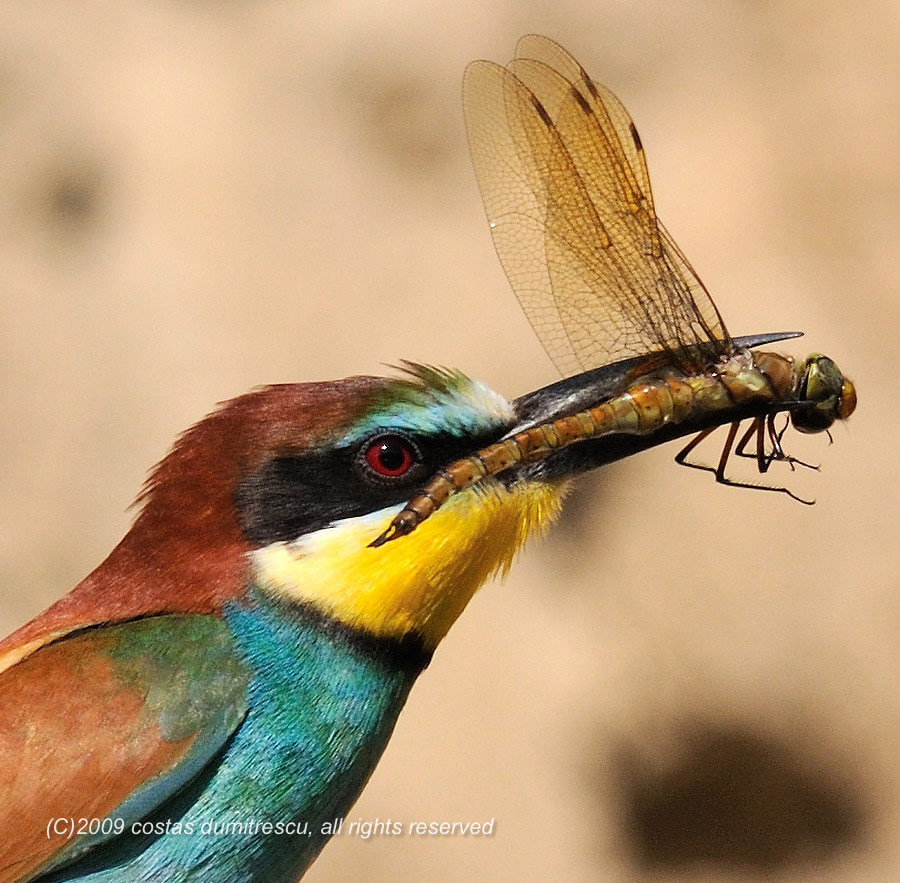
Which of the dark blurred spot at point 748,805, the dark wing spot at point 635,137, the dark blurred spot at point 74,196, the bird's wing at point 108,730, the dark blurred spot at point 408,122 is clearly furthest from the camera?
the dark blurred spot at point 74,196

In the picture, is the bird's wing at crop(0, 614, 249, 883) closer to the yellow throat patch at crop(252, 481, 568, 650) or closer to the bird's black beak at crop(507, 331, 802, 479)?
the yellow throat patch at crop(252, 481, 568, 650)

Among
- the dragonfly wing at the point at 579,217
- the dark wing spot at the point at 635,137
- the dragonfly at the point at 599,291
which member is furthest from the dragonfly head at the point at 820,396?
the dark wing spot at the point at 635,137

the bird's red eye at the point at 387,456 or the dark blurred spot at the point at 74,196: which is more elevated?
the dark blurred spot at the point at 74,196

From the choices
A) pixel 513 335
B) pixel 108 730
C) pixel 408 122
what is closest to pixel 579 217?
pixel 108 730

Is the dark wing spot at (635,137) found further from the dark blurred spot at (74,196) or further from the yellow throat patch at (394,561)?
the dark blurred spot at (74,196)

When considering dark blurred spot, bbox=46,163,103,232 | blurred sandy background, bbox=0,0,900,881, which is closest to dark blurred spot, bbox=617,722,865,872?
blurred sandy background, bbox=0,0,900,881

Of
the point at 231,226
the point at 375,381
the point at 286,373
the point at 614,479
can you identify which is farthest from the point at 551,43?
the point at 231,226

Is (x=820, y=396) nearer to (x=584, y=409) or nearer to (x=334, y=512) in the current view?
(x=584, y=409)

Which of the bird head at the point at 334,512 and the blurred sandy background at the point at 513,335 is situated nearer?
the bird head at the point at 334,512
